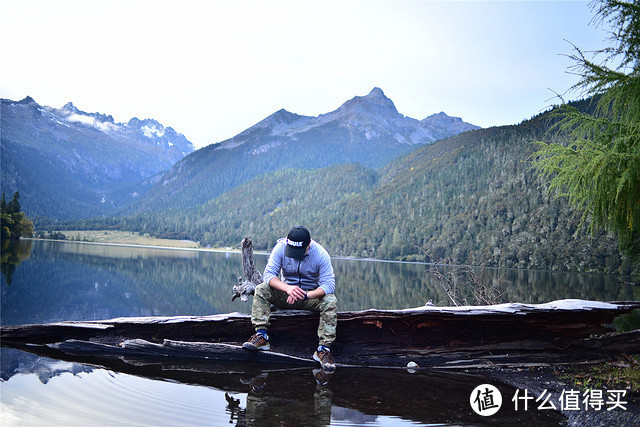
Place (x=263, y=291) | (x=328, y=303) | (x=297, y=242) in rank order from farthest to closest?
(x=263, y=291), (x=328, y=303), (x=297, y=242)

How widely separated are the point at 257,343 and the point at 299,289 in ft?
4.01

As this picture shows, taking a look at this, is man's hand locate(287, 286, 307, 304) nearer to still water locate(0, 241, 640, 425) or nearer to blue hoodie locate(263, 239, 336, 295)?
blue hoodie locate(263, 239, 336, 295)

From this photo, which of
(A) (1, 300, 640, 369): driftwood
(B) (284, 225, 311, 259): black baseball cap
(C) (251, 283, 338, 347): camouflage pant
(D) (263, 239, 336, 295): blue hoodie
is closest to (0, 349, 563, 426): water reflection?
(A) (1, 300, 640, 369): driftwood

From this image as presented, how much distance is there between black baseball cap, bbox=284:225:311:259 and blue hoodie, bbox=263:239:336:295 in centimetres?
21

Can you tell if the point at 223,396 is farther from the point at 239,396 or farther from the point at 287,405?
the point at 287,405

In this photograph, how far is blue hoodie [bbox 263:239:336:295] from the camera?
782 cm

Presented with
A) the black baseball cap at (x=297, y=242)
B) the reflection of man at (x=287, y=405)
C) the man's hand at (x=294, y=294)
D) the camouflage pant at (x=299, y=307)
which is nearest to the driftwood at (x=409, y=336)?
the camouflage pant at (x=299, y=307)

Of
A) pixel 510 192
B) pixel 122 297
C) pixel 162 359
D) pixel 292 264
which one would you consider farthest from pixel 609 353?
pixel 510 192

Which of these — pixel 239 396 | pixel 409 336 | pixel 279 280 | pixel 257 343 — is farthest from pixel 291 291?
pixel 409 336

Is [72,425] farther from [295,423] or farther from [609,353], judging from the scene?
[609,353]

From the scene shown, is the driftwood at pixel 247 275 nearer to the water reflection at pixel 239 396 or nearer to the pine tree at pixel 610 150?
the water reflection at pixel 239 396

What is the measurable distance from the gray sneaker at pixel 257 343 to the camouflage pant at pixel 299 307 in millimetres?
175

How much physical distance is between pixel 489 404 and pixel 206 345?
15.7 ft

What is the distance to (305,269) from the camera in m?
7.84
